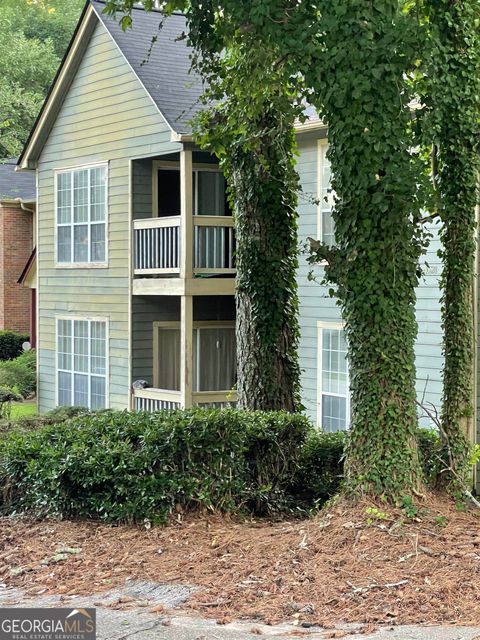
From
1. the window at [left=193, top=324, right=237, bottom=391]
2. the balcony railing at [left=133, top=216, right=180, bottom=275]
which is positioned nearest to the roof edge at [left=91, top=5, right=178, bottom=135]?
the balcony railing at [left=133, top=216, right=180, bottom=275]

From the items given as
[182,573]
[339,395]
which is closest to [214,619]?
[182,573]

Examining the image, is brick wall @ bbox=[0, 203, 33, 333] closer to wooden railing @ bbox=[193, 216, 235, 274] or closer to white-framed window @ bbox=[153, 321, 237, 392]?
white-framed window @ bbox=[153, 321, 237, 392]

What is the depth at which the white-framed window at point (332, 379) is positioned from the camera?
1603 cm

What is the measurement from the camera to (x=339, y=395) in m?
16.1

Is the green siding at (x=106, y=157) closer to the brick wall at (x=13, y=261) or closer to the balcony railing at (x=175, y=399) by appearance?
the balcony railing at (x=175, y=399)

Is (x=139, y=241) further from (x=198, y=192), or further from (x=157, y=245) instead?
(x=198, y=192)

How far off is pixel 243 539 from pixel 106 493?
146 cm

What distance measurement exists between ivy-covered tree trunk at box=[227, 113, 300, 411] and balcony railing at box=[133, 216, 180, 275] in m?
6.48

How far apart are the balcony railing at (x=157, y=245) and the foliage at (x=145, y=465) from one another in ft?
28.2

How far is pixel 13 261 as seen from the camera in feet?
115

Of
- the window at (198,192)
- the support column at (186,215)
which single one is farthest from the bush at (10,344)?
the support column at (186,215)

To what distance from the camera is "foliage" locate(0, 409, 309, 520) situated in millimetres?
9016

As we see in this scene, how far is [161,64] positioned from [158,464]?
12.8 meters

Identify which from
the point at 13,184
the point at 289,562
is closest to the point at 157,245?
the point at 289,562
